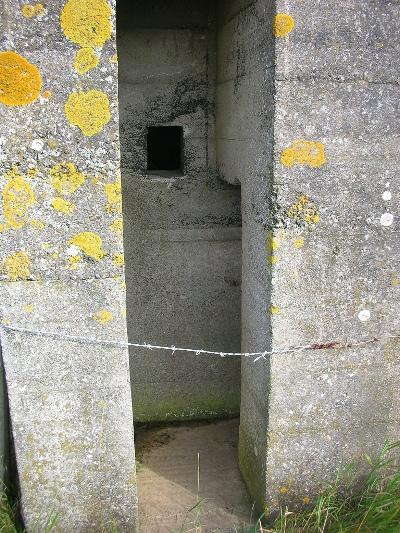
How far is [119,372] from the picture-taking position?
8.31ft

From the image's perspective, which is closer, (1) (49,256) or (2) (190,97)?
(1) (49,256)

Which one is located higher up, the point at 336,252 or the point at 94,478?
the point at 336,252

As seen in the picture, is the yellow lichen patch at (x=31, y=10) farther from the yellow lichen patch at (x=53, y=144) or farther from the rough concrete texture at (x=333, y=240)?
the rough concrete texture at (x=333, y=240)

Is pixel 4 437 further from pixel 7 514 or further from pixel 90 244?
pixel 90 244

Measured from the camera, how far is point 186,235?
144 inches

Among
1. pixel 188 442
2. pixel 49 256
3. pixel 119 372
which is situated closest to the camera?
pixel 49 256

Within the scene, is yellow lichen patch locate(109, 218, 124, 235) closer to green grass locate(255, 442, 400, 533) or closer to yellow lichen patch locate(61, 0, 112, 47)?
A: yellow lichen patch locate(61, 0, 112, 47)

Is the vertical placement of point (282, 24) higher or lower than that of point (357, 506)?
higher

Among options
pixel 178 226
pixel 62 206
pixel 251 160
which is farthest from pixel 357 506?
pixel 62 206

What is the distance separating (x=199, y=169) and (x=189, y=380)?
149 centimetres

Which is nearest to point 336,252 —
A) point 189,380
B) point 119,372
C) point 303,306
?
point 303,306

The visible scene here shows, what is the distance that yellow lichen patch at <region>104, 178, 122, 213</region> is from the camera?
2.30 m

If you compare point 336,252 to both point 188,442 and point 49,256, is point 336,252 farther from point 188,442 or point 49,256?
point 188,442

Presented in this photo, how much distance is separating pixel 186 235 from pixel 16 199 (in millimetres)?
1550
